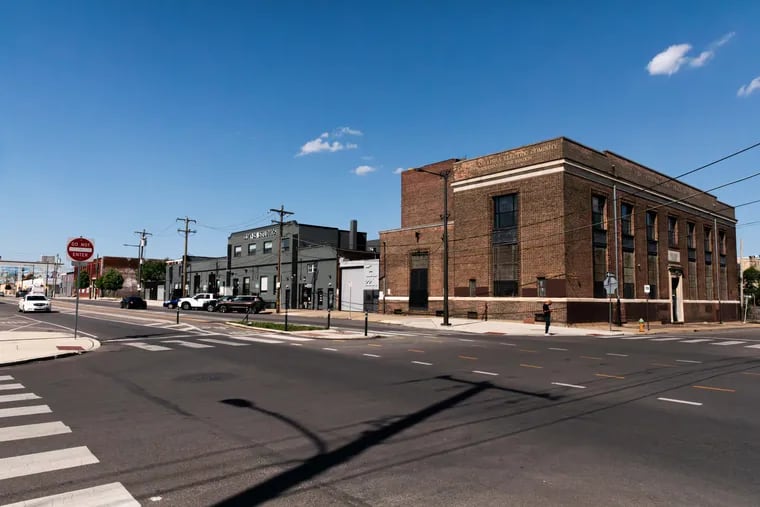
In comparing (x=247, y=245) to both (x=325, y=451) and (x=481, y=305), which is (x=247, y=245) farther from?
(x=325, y=451)

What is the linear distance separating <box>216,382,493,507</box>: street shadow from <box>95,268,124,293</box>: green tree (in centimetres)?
11013

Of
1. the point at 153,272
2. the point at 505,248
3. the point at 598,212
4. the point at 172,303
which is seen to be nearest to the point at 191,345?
the point at 505,248

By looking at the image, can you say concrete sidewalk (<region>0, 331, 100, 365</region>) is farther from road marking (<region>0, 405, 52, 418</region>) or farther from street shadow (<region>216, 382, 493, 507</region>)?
street shadow (<region>216, 382, 493, 507</region>)

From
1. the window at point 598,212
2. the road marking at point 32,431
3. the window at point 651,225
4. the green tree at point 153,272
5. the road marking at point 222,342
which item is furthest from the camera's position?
the green tree at point 153,272

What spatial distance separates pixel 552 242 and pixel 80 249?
2781 centimetres

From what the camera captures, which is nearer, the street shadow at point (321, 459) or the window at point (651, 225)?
the street shadow at point (321, 459)

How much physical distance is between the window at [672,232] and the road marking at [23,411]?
1966 inches

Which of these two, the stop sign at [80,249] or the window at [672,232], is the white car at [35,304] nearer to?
the stop sign at [80,249]

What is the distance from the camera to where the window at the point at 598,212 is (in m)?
37.1

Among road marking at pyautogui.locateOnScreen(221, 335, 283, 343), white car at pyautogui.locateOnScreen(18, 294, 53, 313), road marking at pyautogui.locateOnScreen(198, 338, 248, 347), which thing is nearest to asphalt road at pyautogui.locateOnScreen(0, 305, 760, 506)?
road marking at pyautogui.locateOnScreen(198, 338, 248, 347)

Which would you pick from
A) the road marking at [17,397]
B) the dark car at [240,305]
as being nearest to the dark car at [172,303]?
the dark car at [240,305]

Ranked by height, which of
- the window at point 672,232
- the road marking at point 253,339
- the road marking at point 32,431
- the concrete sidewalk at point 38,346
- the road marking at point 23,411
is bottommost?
the road marking at point 253,339

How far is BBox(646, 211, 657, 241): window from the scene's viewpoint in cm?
4369

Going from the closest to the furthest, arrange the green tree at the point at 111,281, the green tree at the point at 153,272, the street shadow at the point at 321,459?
1. the street shadow at the point at 321,459
2. the green tree at the point at 153,272
3. the green tree at the point at 111,281
